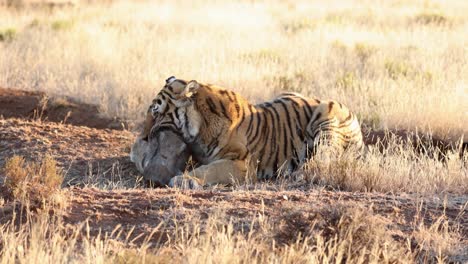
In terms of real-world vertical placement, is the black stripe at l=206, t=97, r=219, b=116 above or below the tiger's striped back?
above

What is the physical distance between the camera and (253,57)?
1577 cm

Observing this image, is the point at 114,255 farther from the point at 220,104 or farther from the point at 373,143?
the point at 373,143

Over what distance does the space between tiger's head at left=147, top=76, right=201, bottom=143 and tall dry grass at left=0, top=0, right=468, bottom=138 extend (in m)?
3.38

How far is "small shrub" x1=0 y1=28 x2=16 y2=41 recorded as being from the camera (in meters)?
17.4

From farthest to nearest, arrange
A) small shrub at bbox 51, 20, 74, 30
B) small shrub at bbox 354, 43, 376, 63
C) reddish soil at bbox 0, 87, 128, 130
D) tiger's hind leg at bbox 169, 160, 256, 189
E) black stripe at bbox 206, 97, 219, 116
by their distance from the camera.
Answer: small shrub at bbox 51, 20, 74, 30 < small shrub at bbox 354, 43, 376, 63 < reddish soil at bbox 0, 87, 128, 130 < black stripe at bbox 206, 97, 219, 116 < tiger's hind leg at bbox 169, 160, 256, 189

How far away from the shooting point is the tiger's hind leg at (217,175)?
8227 millimetres

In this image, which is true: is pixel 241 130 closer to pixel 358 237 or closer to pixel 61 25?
pixel 358 237

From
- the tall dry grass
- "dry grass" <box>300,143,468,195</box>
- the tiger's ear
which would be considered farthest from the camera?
the tall dry grass

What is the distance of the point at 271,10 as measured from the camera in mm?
26156

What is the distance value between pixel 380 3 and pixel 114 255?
2423 cm

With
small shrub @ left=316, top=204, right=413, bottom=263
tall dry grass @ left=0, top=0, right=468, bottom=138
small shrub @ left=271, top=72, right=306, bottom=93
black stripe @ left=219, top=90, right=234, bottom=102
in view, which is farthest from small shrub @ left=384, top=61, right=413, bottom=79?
small shrub @ left=316, top=204, right=413, bottom=263

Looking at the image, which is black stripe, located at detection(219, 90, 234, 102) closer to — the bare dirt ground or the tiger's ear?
the tiger's ear

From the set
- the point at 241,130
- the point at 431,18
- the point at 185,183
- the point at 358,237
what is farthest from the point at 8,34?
the point at 358,237

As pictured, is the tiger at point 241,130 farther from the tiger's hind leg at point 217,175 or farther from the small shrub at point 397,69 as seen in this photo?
the small shrub at point 397,69
